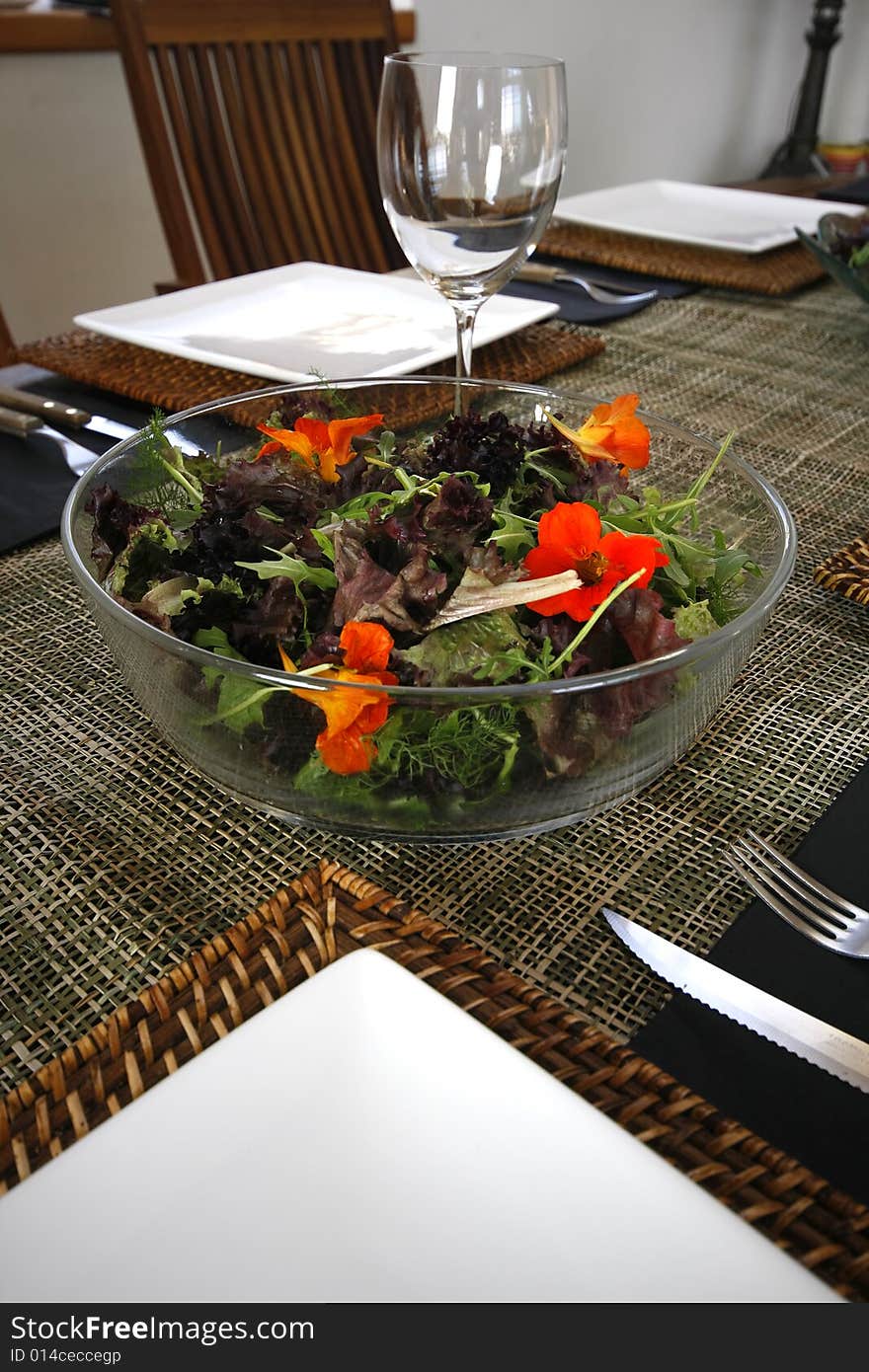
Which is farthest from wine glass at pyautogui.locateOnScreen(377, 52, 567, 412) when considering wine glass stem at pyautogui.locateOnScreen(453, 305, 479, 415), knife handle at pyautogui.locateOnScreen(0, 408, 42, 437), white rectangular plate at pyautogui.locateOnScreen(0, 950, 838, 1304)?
white rectangular plate at pyautogui.locateOnScreen(0, 950, 838, 1304)

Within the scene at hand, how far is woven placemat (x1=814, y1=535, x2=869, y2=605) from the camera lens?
0.73 meters

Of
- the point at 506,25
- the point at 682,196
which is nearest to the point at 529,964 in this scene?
the point at 682,196

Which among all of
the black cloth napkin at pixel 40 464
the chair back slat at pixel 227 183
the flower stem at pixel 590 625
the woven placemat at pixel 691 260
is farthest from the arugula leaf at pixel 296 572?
the chair back slat at pixel 227 183

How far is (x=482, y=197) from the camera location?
73cm

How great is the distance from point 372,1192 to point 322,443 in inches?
16.7

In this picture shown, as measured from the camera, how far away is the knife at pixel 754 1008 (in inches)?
16.0

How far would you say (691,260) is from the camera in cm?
146

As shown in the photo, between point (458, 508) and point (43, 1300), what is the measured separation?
0.36 meters

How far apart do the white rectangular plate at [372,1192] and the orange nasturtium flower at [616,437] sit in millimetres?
371

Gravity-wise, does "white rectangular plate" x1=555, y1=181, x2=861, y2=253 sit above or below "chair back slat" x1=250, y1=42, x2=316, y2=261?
below

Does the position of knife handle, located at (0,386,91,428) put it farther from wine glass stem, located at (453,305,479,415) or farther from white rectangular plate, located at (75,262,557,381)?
wine glass stem, located at (453,305,479,415)

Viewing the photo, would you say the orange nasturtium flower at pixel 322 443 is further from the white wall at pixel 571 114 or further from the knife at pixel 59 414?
the white wall at pixel 571 114

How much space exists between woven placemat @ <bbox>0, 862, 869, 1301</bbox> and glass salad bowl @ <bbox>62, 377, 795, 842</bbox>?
0.18ft
